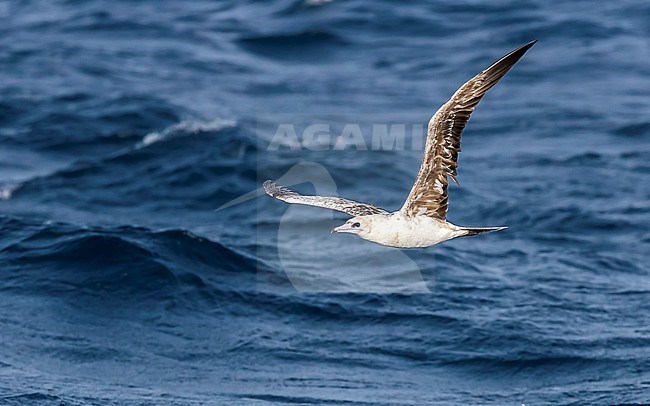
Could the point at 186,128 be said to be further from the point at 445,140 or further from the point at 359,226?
the point at 445,140

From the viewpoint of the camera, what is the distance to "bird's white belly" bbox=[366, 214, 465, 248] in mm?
11008

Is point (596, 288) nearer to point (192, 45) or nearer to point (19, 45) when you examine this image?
point (192, 45)

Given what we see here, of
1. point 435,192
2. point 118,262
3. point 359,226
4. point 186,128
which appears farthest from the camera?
point 186,128

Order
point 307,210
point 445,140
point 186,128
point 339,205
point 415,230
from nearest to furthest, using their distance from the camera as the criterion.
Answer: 1. point 445,140
2. point 415,230
3. point 339,205
4. point 307,210
5. point 186,128

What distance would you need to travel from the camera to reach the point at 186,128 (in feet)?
83.8

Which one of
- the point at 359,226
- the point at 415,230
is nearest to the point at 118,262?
the point at 359,226

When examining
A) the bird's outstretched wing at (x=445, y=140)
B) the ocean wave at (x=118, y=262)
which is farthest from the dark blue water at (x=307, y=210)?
the bird's outstretched wing at (x=445, y=140)

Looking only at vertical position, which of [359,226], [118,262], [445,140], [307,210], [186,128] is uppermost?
[445,140]

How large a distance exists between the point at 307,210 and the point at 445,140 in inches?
465

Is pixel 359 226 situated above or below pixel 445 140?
below

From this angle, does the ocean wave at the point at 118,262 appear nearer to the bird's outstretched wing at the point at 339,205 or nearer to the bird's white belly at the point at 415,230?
the bird's outstretched wing at the point at 339,205

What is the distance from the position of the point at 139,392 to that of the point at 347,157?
1054 cm

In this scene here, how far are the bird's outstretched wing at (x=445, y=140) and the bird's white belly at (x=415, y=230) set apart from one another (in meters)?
0.07

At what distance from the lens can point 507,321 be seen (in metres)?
18.4
